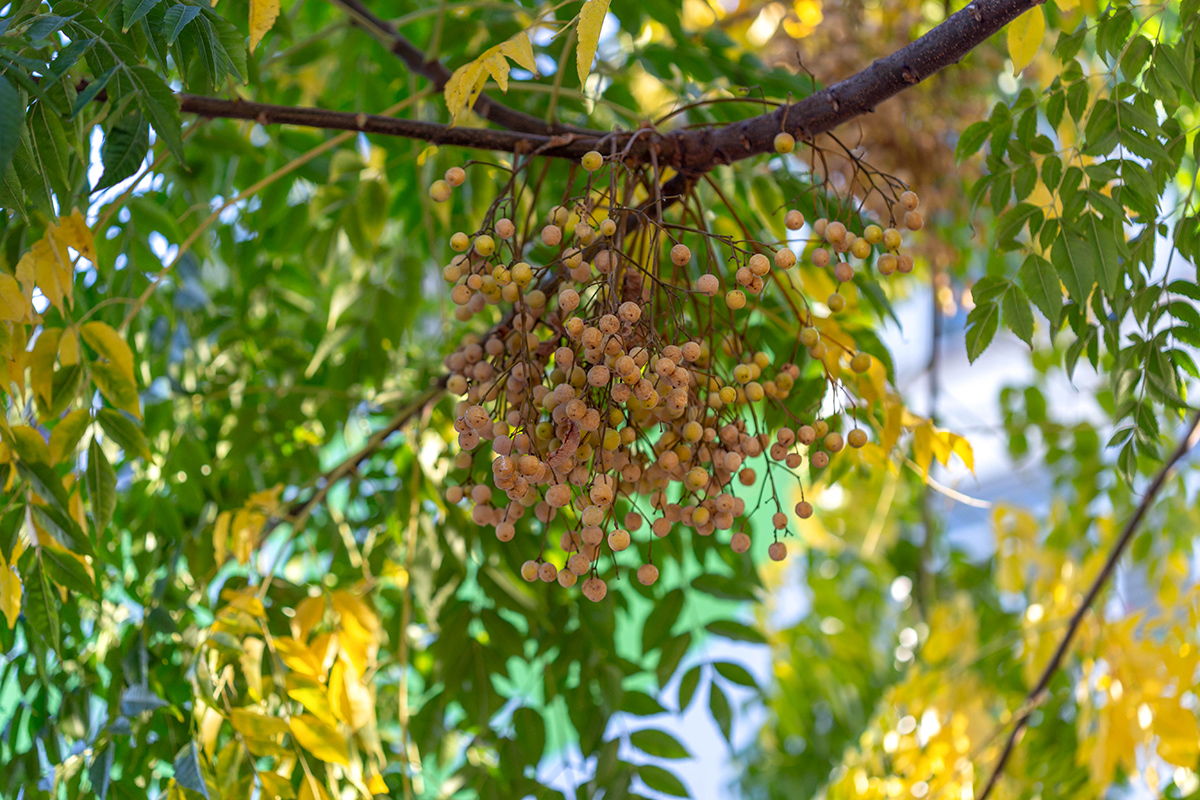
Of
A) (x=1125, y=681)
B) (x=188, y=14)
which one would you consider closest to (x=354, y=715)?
(x=188, y=14)

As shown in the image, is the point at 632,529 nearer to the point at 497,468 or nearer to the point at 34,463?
the point at 497,468

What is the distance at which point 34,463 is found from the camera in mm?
545

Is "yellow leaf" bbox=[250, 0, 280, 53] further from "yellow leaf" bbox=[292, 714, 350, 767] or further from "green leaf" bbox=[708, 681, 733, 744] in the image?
"green leaf" bbox=[708, 681, 733, 744]

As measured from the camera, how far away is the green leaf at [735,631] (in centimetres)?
89

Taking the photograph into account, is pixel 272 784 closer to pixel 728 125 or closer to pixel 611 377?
pixel 611 377

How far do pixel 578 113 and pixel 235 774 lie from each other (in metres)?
0.70

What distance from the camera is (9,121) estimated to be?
411 millimetres

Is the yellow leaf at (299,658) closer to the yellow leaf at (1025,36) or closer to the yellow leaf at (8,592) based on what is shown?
the yellow leaf at (8,592)

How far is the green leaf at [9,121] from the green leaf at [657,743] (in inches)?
27.5

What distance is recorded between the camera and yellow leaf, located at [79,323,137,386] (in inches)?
23.9

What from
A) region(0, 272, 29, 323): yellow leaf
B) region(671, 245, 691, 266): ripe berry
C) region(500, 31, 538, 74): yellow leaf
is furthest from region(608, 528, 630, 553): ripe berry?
region(0, 272, 29, 323): yellow leaf

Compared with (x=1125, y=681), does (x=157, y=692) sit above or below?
below

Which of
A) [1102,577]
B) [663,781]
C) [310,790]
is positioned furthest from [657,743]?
[1102,577]

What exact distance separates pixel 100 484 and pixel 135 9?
31cm
